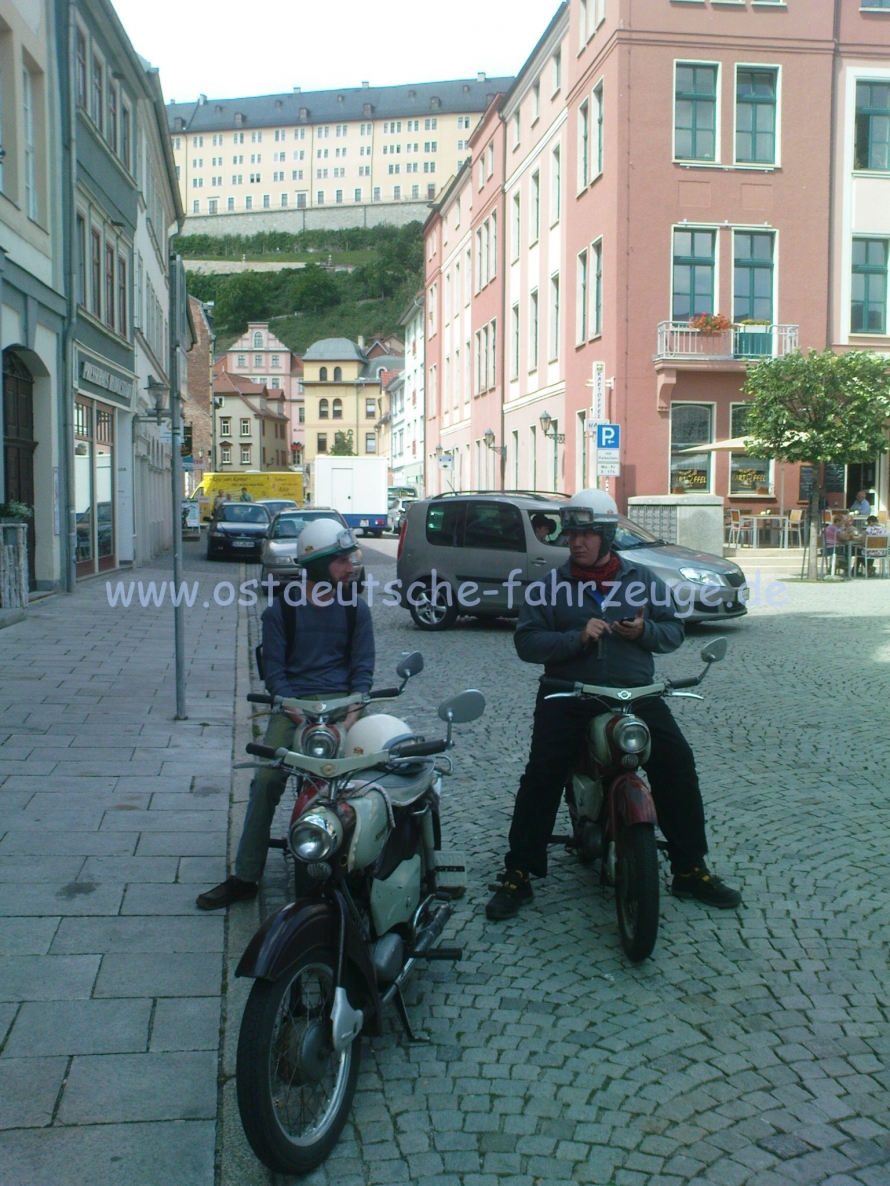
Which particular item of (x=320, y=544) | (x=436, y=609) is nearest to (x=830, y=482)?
(x=436, y=609)

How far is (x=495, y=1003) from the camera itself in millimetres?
4066

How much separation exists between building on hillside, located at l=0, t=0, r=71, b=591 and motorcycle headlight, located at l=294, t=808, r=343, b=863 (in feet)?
44.3

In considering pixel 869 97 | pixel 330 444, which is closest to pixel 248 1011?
pixel 869 97

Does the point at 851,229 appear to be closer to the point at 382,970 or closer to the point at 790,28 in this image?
the point at 790,28

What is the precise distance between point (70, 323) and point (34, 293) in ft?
6.99

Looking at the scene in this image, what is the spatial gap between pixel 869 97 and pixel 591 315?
8.83 m

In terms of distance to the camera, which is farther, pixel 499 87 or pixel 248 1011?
pixel 499 87

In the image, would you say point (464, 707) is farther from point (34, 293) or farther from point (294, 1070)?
point (34, 293)

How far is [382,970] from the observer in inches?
142

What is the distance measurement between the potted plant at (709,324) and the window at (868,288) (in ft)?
12.8

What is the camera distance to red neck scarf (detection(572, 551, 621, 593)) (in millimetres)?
4805

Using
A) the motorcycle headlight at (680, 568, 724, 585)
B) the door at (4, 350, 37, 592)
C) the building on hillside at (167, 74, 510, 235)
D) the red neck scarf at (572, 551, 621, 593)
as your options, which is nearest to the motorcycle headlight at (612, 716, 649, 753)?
the red neck scarf at (572, 551, 621, 593)

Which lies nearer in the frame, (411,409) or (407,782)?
(407,782)

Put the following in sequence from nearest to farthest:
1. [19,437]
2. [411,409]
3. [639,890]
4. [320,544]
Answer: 1. [639,890]
2. [320,544]
3. [19,437]
4. [411,409]
